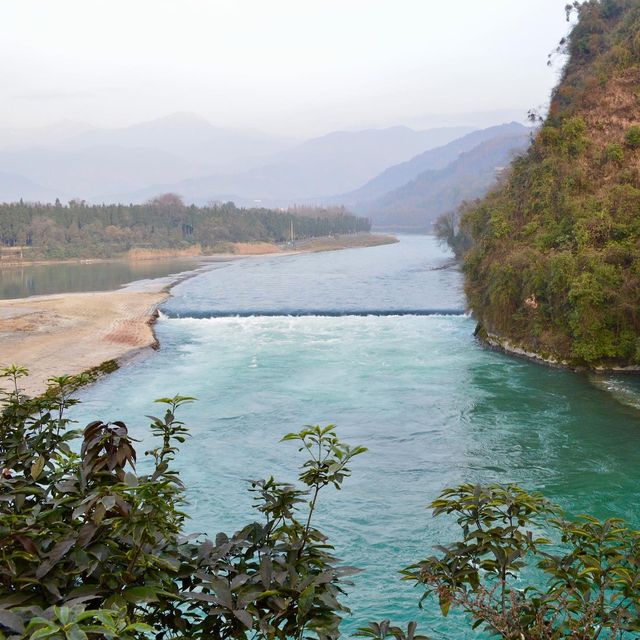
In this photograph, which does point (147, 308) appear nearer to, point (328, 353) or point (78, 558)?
point (328, 353)

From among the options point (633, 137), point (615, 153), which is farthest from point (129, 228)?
point (633, 137)

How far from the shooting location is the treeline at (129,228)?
88.9 metres

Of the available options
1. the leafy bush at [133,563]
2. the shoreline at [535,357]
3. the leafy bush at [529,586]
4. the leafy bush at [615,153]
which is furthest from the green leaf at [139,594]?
the leafy bush at [615,153]

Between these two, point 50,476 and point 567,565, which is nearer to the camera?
point 567,565

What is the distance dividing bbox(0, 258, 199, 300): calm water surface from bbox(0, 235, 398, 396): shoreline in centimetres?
529

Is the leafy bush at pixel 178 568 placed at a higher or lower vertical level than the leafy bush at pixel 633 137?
lower

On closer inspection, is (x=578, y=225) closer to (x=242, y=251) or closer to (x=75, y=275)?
(x=75, y=275)

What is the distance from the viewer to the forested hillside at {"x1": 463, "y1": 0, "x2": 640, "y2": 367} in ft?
72.9

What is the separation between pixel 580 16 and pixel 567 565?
39.6 m

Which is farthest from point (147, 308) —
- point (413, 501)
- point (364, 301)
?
point (413, 501)

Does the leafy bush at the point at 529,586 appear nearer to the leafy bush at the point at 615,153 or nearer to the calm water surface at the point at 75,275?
the leafy bush at the point at 615,153

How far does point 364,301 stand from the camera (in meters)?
39.2

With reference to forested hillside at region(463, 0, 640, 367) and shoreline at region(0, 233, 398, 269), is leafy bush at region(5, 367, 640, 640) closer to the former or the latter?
forested hillside at region(463, 0, 640, 367)

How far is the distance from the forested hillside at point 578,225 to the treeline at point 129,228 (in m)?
70.9
